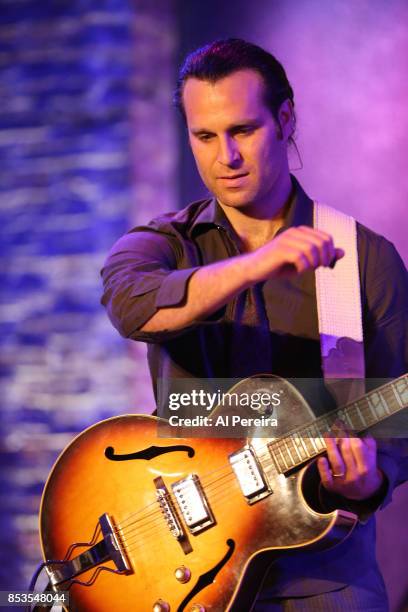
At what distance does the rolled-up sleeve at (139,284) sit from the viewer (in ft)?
4.88

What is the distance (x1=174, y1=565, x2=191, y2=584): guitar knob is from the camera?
162 cm

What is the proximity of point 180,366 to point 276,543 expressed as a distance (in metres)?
0.44

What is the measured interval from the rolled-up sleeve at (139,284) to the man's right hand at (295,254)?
0.19 m

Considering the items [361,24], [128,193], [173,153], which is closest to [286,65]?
[361,24]

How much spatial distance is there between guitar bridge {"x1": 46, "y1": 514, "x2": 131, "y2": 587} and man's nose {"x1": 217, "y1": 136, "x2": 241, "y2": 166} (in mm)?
794

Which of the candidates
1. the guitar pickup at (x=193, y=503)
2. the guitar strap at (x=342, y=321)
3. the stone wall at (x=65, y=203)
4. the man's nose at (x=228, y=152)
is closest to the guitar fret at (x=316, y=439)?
the guitar strap at (x=342, y=321)

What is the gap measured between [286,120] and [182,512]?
0.90m

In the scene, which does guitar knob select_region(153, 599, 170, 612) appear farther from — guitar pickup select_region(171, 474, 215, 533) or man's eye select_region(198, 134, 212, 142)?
man's eye select_region(198, 134, 212, 142)

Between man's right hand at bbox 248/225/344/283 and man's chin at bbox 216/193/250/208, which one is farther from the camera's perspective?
man's chin at bbox 216/193/250/208

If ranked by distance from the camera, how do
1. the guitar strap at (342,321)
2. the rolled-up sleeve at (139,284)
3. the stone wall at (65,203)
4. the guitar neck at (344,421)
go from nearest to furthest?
the rolled-up sleeve at (139,284)
the guitar neck at (344,421)
the guitar strap at (342,321)
the stone wall at (65,203)

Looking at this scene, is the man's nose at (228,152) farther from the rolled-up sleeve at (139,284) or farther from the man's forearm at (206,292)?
the man's forearm at (206,292)

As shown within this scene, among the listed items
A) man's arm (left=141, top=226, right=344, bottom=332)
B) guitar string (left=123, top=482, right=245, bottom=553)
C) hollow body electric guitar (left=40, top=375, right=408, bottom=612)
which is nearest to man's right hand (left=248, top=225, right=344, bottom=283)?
man's arm (left=141, top=226, right=344, bottom=332)

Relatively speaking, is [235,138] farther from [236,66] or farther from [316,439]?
[316,439]

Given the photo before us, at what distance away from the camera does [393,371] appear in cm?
172
